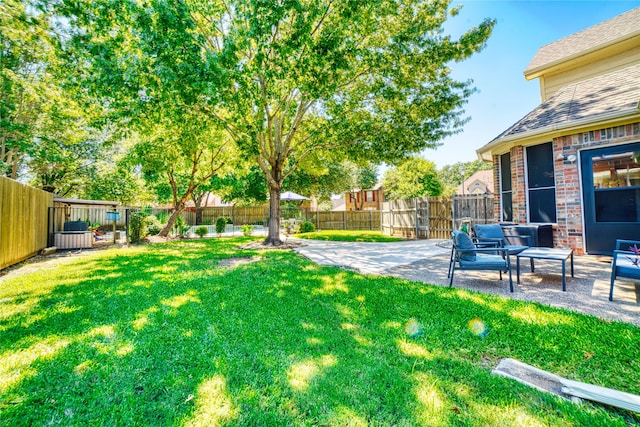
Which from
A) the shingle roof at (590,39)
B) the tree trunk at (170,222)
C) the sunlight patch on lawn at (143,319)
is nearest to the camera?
the sunlight patch on lawn at (143,319)

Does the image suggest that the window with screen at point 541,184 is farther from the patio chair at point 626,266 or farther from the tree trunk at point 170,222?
the tree trunk at point 170,222

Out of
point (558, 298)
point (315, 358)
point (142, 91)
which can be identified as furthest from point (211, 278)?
point (558, 298)

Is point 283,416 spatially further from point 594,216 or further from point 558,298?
point 594,216

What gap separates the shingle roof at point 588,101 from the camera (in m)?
6.57

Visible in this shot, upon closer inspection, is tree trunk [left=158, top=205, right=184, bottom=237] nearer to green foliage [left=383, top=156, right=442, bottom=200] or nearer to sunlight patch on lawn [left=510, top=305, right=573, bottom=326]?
sunlight patch on lawn [left=510, top=305, right=573, bottom=326]

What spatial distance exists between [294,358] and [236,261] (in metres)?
5.34

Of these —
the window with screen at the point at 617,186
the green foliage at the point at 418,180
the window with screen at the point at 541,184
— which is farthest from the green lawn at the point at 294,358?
the green foliage at the point at 418,180

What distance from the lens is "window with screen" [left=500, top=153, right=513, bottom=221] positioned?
859cm

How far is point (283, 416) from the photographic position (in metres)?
1.87

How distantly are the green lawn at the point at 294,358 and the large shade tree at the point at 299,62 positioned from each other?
15.6ft

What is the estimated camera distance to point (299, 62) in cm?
723

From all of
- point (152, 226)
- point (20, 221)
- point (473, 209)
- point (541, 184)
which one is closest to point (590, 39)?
point (541, 184)

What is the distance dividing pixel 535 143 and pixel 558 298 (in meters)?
5.32

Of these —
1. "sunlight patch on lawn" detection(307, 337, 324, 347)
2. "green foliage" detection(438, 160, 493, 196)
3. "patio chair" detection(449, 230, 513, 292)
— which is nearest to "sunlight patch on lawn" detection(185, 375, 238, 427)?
"sunlight patch on lawn" detection(307, 337, 324, 347)
